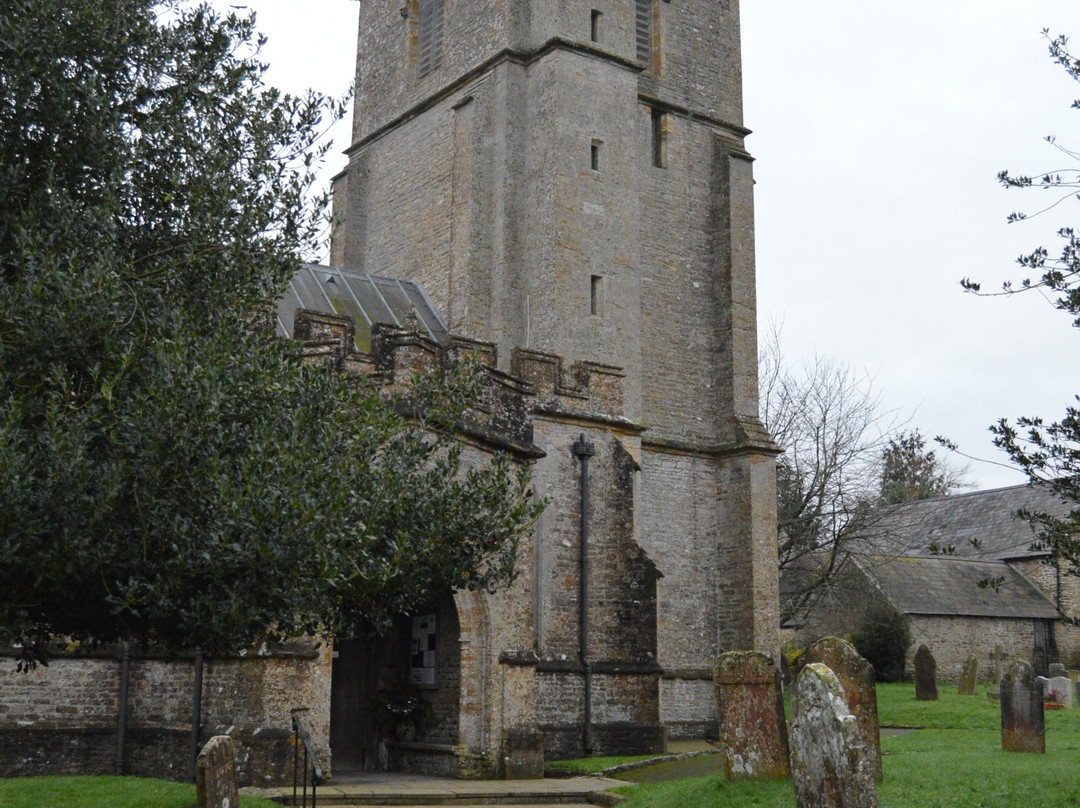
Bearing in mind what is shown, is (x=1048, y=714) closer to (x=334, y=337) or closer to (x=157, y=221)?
(x=334, y=337)

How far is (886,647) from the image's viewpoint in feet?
103

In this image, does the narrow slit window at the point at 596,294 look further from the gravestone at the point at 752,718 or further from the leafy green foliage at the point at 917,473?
the leafy green foliage at the point at 917,473

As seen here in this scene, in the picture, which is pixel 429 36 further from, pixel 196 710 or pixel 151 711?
pixel 196 710

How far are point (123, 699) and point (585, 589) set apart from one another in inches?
264

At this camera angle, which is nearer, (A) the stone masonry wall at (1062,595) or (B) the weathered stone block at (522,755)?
(B) the weathered stone block at (522,755)

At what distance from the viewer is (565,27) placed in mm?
23547

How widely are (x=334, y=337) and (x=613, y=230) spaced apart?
9.77 m

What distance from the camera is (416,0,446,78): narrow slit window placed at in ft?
86.2

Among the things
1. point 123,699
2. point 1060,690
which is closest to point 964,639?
point 1060,690

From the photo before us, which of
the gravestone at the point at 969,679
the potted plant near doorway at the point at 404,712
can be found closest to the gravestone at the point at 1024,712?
the potted plant near doorway at the point at 404,712

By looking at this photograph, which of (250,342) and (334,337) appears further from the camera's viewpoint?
(334,337)

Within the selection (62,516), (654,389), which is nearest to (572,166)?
(654,389)

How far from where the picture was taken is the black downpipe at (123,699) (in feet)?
43.1

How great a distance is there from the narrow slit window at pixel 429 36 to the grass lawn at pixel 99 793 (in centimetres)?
1826
